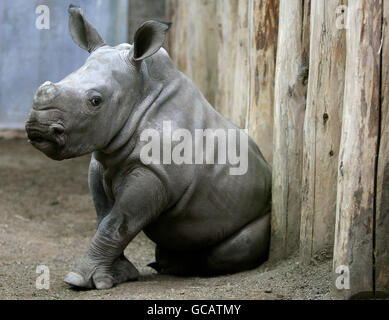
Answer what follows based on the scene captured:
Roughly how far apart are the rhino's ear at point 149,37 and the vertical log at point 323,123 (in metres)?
0.92

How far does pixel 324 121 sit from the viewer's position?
4.63 meters

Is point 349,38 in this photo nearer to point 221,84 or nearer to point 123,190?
point 123,190

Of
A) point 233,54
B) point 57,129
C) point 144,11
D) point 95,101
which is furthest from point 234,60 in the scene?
point 144,11

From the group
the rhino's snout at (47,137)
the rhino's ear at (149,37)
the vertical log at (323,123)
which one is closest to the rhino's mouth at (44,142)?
the rhino's snout at (47,137)

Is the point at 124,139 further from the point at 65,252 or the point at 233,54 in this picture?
the point at 233,54

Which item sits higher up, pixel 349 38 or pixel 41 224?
pixel 349 38

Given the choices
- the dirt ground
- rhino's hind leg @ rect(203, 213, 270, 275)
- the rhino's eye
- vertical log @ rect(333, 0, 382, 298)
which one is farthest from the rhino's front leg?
vertical log @ rect(333, 0, 382, 298)

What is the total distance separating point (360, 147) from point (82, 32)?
2104 millimetres

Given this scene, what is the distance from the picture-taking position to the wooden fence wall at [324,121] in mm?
3943

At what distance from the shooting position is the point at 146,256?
6.20m

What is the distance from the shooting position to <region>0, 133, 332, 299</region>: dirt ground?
4484 millimetres

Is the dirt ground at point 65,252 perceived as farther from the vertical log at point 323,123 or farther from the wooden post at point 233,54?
the wooden post at point 233,54
